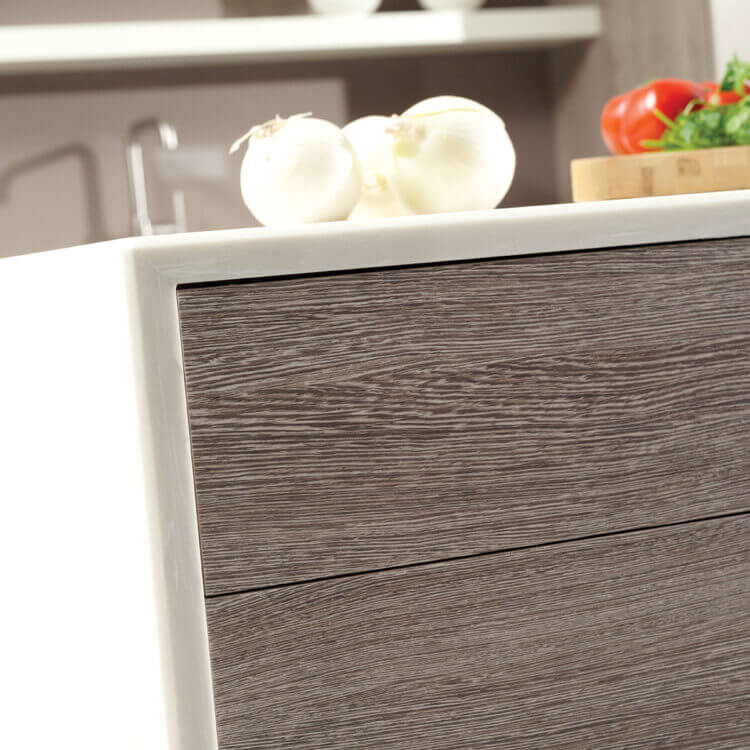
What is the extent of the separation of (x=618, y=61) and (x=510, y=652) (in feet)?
5.75

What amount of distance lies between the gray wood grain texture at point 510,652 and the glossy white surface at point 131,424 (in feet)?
0.13

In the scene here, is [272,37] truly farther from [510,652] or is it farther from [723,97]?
[510,652]

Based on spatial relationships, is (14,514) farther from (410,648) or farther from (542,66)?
(542,66)

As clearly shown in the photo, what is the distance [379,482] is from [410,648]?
0.11 metres

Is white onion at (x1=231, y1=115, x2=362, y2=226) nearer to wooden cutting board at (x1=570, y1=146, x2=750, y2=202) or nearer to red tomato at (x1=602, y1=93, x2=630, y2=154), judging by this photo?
wooden cutting board at (x1=570, y1=146, x2=750, y2=202)

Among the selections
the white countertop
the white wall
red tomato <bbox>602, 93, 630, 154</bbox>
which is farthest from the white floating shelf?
the white countertop

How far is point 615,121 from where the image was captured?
102cm

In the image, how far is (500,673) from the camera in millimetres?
675

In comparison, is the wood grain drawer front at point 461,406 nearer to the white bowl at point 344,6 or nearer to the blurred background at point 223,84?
the blurred background at point 223,84

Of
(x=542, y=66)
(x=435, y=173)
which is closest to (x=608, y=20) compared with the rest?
(x=542, y=66)

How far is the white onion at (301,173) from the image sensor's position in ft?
2.26

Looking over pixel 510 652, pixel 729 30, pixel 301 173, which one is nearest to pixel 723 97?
pixel 301 173

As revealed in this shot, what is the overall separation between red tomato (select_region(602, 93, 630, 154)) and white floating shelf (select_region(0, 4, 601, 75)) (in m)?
1.18

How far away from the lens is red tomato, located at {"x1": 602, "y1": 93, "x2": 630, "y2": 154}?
1001 mm
